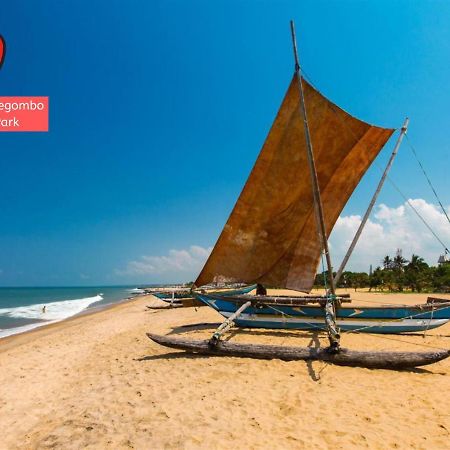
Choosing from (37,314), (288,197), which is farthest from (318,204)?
(37,314)

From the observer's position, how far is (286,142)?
40.1ft

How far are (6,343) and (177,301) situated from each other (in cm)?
1482

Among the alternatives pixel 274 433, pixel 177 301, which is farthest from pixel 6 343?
pixel 274 433

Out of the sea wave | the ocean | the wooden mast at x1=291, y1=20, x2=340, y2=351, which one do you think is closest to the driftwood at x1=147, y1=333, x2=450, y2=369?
the wooden mast at x1=291, y1=20, x2=340, y2=351

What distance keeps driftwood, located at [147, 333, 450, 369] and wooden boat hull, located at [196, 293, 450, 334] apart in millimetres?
3146

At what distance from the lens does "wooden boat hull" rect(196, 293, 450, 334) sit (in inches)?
465

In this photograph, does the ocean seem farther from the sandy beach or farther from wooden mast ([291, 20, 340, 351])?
wooden mast ([291, 20, 340, 351])

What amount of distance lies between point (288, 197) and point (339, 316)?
16.5 ft

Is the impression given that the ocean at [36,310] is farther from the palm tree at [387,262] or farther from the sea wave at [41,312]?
the palm tree at [387,262]

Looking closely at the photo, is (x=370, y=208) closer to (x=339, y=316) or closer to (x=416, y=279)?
(x=339, y=316)

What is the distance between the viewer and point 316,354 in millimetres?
8656

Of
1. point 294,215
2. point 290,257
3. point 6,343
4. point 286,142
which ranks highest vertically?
point 286,142

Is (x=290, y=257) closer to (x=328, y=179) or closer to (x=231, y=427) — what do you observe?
(x=328, y=179)

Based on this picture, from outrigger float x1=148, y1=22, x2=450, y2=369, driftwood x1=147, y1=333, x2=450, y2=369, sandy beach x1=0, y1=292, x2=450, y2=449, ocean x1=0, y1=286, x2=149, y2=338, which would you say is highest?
outrigger float x1=148, y1=22, x2=450, y2=369
